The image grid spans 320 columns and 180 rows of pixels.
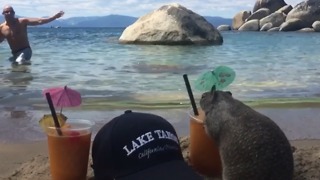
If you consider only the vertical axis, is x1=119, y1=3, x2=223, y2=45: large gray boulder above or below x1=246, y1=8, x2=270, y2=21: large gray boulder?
above

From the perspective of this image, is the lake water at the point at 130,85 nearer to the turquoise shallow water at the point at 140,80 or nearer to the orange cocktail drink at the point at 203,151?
the turquoise shallow water at the point at 140,80

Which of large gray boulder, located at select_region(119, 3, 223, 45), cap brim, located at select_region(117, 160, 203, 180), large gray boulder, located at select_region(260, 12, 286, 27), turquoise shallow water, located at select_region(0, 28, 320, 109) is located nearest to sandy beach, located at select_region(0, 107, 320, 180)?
turquoise shallow water, located at select_region(0, 28, 320, 109)

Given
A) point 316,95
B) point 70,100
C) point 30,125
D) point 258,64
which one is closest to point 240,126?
point 70,100

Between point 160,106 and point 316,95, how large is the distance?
2.80 meters

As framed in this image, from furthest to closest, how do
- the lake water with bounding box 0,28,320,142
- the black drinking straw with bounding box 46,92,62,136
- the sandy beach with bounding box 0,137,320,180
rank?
the lake water with bounding box 0,28,320,142 → the sandy beach with bounding box 0,137,320,180 → the black drinking straw with bounding box 46,92,62,136

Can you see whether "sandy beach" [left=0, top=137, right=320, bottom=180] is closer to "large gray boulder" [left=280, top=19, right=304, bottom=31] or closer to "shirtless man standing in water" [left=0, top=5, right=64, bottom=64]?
"shirtless man standing in water" [left=0, top=5, right=64, bottom=64]

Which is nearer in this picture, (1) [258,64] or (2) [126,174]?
(2) [126,174]

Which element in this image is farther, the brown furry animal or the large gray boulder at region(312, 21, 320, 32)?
the large gray boulder at region(312, 21, 320, 32)

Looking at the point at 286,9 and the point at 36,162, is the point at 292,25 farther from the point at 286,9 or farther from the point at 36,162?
the point at 36,162

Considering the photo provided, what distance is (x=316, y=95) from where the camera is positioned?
8.43 m

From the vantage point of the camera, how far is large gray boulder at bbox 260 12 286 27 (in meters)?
56.7

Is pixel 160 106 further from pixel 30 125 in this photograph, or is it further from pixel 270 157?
pixel 270 157

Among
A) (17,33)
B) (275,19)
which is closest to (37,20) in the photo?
(17,33)

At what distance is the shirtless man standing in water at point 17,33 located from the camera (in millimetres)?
13312
